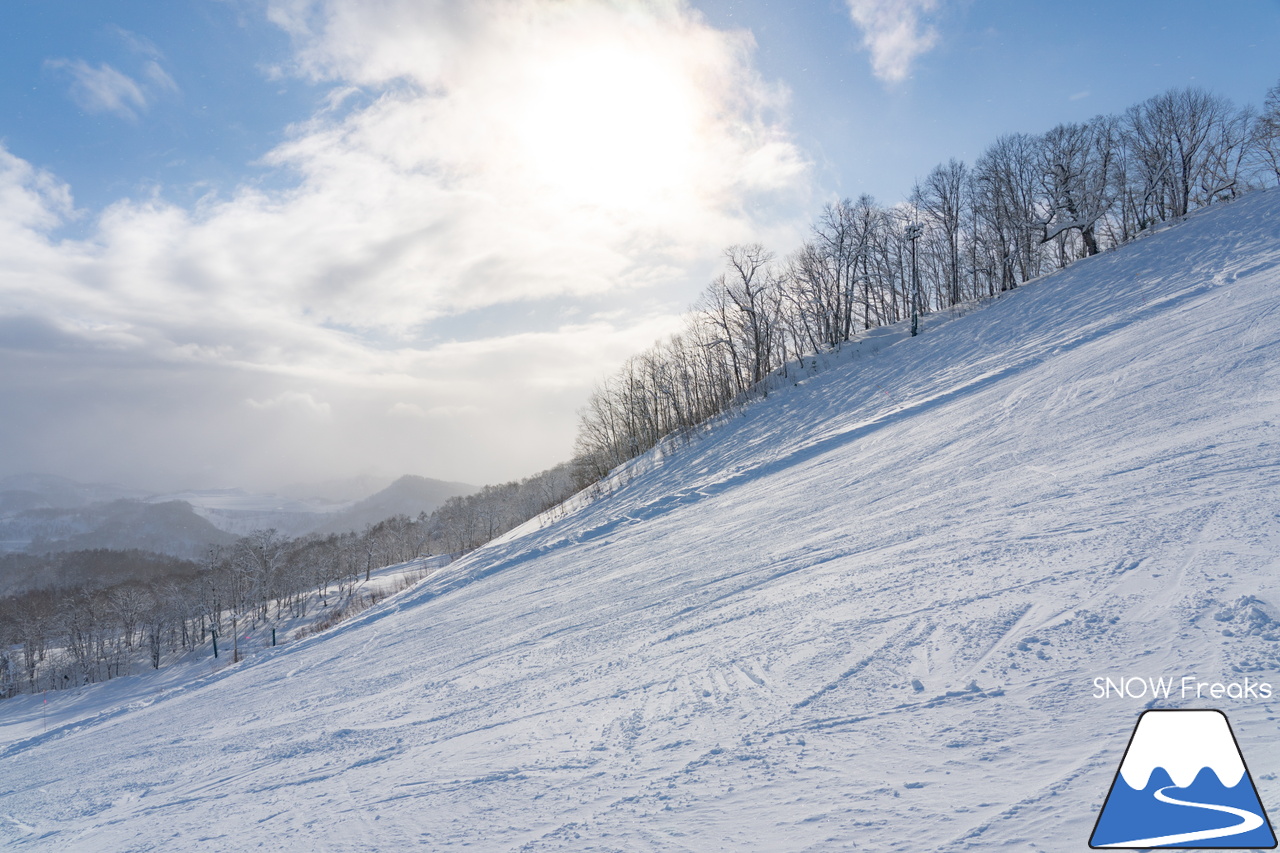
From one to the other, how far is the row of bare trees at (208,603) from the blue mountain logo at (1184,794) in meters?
46.6

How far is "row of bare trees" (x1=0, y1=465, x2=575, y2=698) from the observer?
58.3 m

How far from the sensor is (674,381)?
4822 cm

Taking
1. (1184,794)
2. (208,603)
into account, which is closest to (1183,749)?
(1184,794)

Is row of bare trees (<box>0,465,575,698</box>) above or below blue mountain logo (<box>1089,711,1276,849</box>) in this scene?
Result: below

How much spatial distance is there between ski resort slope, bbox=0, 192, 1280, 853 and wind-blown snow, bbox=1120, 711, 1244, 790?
7 cm

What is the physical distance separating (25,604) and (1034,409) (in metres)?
119

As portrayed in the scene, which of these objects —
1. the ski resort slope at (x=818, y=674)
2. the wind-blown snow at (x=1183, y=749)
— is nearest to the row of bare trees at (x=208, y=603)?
the ski resort slope at (x=818, y=674)

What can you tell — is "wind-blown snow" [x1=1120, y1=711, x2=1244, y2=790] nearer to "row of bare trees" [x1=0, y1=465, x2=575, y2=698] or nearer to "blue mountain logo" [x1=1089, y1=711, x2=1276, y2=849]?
"blue mountain logo" [x1=1089, y1=711, x2=1276, y2=849]

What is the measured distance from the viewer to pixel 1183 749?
2.30 meters

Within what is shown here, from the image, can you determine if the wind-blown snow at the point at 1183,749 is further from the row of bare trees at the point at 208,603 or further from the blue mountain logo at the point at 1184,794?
the row of bare trees at the point at 208,603

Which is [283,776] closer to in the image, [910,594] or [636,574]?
[636,574]

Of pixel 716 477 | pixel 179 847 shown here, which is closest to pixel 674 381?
pixel 716 477

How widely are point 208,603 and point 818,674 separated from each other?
85.5 metres

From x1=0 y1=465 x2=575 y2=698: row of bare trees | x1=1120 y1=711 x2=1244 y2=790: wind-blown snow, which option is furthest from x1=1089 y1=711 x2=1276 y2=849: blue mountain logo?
x1=0 y1=465 x2=575 y2=698: row of bare trees
